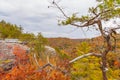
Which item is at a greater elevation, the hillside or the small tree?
the small tree

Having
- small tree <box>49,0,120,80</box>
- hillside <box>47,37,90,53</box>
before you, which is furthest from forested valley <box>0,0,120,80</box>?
hillside <box>47,37,90,53</box>

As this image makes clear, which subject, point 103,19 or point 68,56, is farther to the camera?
point 68,56

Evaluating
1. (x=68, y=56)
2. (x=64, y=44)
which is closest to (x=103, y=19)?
(x=68, y=56)

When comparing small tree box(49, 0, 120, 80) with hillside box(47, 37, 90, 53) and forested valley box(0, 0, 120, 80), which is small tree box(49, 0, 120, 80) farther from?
hillside box(47, 37, 90, 53)

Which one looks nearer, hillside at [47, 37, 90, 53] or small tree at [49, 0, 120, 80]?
small tree at [49, 0, 120, 80]

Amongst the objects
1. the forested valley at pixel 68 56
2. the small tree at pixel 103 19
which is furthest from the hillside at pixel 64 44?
the small tree at pixel 103 19

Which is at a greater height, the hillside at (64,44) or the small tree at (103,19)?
the small tree at (103,19)

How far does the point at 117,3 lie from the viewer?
1438cm

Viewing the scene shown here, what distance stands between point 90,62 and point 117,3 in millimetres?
7300

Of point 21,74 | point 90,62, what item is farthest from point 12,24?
point 90,62

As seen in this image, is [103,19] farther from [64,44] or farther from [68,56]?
[64,44]

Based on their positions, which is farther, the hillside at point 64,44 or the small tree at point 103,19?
the hillside at point 64,44

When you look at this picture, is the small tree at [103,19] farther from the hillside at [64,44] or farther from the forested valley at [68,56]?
the hillside at [64,44]

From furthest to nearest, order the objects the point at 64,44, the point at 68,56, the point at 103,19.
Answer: the point at 64,44 < the point at 68,56 < the point at 103,19
